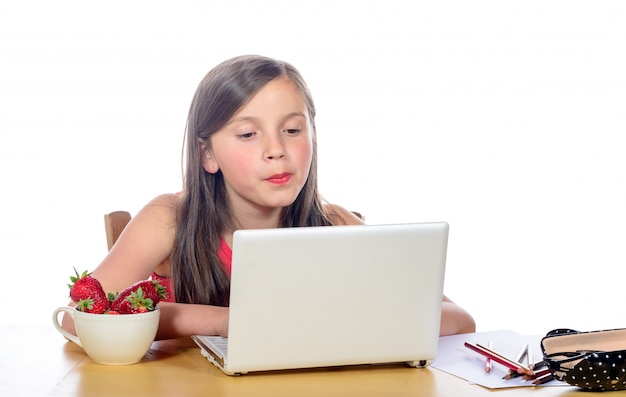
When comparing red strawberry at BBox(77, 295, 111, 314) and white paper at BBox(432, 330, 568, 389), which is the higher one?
red strawberry at BBox(77, 295, 111, 314)

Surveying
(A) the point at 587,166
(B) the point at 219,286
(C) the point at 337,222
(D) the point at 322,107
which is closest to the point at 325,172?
(D) the point at 322,107

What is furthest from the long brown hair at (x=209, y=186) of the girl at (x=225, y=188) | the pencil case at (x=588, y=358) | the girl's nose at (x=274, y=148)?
the pencil case at (x=588, y=358)

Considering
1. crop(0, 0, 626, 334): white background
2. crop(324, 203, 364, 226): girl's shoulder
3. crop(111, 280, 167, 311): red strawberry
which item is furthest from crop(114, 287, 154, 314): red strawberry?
crop(0, 0, 626, 334): white background

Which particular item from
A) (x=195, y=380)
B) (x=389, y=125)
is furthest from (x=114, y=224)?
(x=389, y=125)

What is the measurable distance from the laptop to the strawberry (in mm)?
191

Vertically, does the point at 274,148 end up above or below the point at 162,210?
above

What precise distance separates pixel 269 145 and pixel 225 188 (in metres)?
0.32

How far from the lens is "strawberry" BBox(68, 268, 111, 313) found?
1.35 metres

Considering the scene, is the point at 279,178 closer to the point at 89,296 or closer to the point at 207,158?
the point at 207,158

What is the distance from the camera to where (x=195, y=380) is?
4.15ft

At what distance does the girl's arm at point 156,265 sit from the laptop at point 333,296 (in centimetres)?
19

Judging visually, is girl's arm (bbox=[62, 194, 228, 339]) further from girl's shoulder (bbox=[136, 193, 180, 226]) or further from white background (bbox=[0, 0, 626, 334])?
white background (bbox=[0, 0, 626, 334])

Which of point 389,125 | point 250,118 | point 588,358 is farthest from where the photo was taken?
point 389,125

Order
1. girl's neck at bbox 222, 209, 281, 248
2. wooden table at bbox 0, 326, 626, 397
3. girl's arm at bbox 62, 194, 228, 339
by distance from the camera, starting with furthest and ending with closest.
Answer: girl's neck at bbox 222, 209, 281, 248, girl's arm at bbox 62, 194, 228, 339, wooden table at bbox 0, 326, 626, 397
